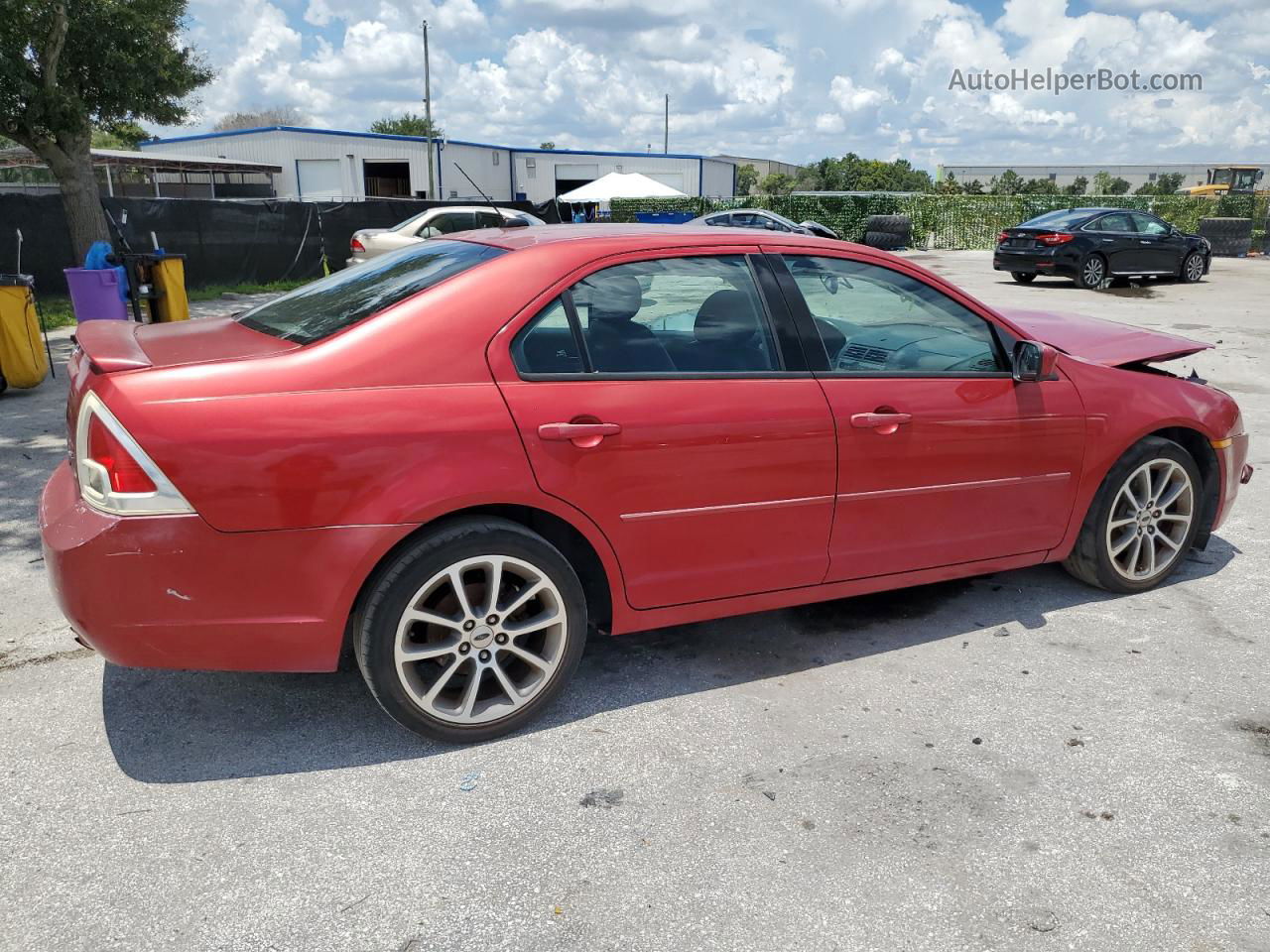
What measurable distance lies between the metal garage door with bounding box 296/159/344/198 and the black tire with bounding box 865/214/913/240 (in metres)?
25.4

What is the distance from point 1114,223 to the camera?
19.4 m

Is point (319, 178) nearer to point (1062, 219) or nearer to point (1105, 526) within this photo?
point (1062, 219)

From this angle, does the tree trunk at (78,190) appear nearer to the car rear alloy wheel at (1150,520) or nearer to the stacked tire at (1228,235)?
the car rear alloy wheel at (1150,520)

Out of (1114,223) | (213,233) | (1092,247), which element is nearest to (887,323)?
(1092,247)

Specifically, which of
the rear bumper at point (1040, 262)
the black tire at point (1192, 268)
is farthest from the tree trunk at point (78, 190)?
the black tire at point (1192, 268)

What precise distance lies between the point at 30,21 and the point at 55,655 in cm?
1386

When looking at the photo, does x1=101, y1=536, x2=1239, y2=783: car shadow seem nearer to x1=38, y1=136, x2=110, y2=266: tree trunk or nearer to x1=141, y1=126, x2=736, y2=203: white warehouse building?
x1=38, y1=136, x2=110, y2=266: tree trunk

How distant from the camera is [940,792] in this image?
293cm

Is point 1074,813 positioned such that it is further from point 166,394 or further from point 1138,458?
point 166,394

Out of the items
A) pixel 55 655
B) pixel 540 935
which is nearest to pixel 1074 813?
pixel 540 935

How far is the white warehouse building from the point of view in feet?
144

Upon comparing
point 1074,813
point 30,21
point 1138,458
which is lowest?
point 1074,813

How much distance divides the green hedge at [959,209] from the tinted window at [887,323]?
30.0 meters

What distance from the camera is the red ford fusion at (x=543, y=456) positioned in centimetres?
271
